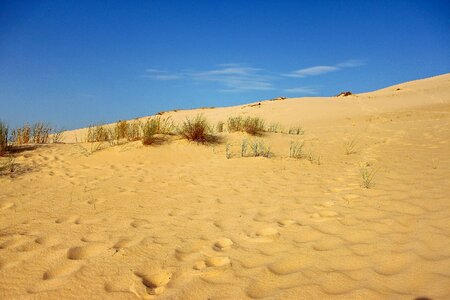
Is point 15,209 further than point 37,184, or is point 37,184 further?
point 37,184

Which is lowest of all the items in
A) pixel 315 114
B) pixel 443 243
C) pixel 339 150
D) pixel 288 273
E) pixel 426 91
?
pixel 288 273

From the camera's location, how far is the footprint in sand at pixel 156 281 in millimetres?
2131

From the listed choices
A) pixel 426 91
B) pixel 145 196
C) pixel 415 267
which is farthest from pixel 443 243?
pixel 426 91

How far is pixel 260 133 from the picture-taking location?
31.7ft

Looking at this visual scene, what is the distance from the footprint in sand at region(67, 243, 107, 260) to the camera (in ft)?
8.58

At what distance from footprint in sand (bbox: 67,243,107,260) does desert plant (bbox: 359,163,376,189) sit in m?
3.35

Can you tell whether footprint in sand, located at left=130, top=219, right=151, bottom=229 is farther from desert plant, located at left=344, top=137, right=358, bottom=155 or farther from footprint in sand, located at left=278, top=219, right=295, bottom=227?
desert plant, located at left=344, top=137, right=358, bottom=155

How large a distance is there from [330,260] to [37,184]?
4373 mm

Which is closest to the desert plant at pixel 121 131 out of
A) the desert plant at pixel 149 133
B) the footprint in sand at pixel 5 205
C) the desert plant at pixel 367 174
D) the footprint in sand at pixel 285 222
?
the desert plant at pixel 149 133

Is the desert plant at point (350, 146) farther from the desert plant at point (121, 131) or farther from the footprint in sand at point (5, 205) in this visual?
the footprint in sand at point (5, 205)

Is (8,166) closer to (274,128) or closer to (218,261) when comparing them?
(218,261)

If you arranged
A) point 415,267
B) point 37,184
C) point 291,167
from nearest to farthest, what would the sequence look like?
point 415,267, point 37,184, point 291,167

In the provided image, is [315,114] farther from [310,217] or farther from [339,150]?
[310,217]

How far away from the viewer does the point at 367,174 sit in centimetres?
501
